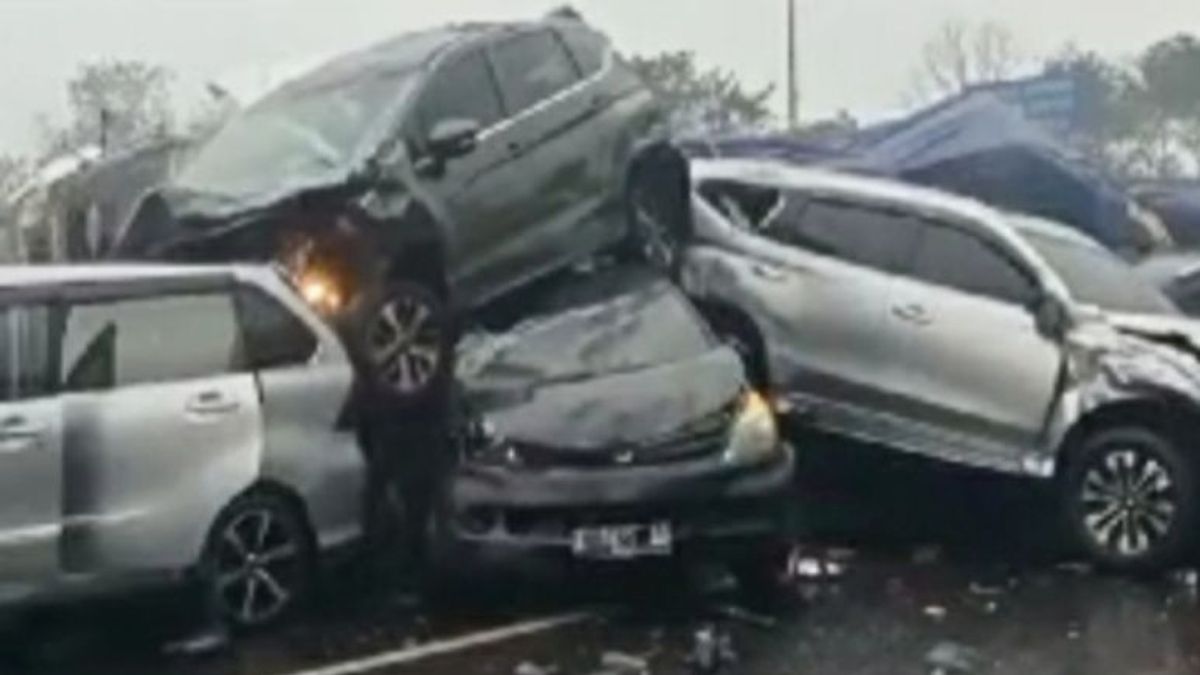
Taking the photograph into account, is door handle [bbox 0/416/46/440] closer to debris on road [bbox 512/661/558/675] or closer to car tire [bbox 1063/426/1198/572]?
debris on road [bbox 512/661/558/675]

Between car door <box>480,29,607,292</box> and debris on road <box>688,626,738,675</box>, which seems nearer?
debris on road <box>688,626,738,675</box>

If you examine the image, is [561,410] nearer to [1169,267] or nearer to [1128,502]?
[1128,502]

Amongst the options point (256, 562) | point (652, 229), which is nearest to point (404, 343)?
point (652, 229)

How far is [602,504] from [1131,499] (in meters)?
2.95

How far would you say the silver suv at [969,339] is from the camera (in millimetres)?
9773

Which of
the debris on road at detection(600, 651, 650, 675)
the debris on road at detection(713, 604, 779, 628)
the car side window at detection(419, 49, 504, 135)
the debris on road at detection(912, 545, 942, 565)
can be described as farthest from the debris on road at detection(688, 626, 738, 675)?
the car side window at detection(419, 49, 504, 135)

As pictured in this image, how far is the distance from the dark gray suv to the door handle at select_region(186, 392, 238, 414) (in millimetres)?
1555

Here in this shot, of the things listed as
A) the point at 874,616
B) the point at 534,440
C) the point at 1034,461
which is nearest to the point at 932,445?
the point at 1034,461

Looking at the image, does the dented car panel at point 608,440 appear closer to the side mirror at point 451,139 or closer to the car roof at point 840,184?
the side mirror at point 451,139

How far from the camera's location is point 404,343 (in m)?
10.2

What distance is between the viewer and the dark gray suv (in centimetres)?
1002

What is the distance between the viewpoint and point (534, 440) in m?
8.69

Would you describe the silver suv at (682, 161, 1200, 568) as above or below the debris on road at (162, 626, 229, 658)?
above

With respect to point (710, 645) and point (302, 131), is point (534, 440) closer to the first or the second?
point (710, 645)
